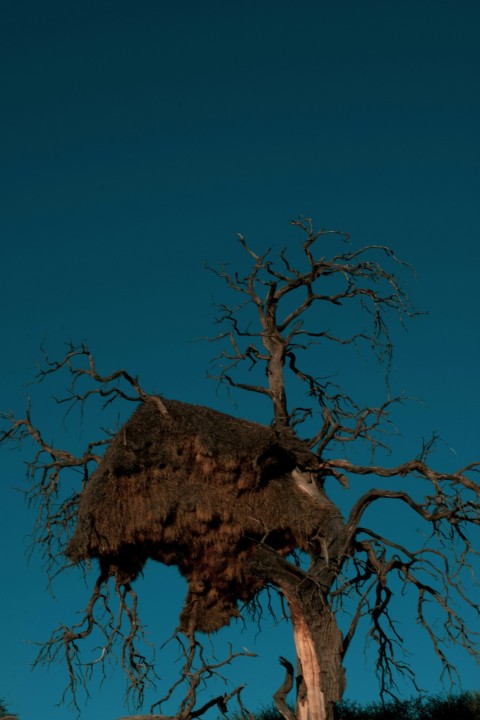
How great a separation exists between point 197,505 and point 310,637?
2916 millimetres

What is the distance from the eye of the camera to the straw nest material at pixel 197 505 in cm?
1805

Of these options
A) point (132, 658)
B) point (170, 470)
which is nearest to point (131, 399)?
point (170, 470)

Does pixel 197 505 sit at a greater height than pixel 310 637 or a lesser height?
greater

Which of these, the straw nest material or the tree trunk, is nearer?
the tree trunk

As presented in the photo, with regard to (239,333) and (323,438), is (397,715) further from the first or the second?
(239,333)

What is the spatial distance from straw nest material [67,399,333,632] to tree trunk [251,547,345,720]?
52cm

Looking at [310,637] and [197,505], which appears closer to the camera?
[197,505]

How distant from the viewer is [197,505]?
59.1 feet

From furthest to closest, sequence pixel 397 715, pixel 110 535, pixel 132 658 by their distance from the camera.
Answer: pixel 397 715, pixel 132 658, pixel 110 535

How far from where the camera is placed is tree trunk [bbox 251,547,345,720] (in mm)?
17859

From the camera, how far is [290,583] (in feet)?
60.3

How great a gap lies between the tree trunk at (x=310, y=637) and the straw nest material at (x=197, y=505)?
521 mm

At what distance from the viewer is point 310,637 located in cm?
1823

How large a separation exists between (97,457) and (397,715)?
28.0 feet
